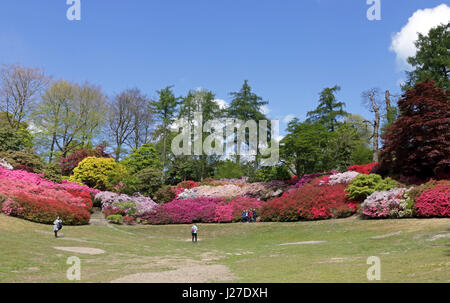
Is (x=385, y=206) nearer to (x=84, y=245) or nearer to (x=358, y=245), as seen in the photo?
(x=358, y=245)

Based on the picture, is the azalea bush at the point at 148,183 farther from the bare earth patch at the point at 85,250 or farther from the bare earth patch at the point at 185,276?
the bare earth patch at the point at 185,276

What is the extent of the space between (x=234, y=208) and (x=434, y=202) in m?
14.2

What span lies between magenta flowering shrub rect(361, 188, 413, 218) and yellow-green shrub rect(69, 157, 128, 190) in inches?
1008

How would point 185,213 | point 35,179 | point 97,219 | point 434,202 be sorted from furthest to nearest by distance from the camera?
point 35,179, point 97,219, point 185,213, point 434,202

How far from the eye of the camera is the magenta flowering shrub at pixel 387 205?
18359 millimetres

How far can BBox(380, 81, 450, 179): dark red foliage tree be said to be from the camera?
1956 centimetres

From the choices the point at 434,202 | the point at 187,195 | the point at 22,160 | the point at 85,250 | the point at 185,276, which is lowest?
the point at 85,250

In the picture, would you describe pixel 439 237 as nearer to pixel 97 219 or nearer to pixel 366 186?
pixel 366 186

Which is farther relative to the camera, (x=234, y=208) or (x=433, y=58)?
(x=433, y=58)

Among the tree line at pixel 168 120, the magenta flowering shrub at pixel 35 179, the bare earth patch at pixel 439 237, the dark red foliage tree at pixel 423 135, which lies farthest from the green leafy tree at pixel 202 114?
the bare earth patch at pixel 439 237

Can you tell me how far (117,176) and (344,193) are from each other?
23690 millimetres

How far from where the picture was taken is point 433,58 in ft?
126

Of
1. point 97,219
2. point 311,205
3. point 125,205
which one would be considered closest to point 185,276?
point 311,205
